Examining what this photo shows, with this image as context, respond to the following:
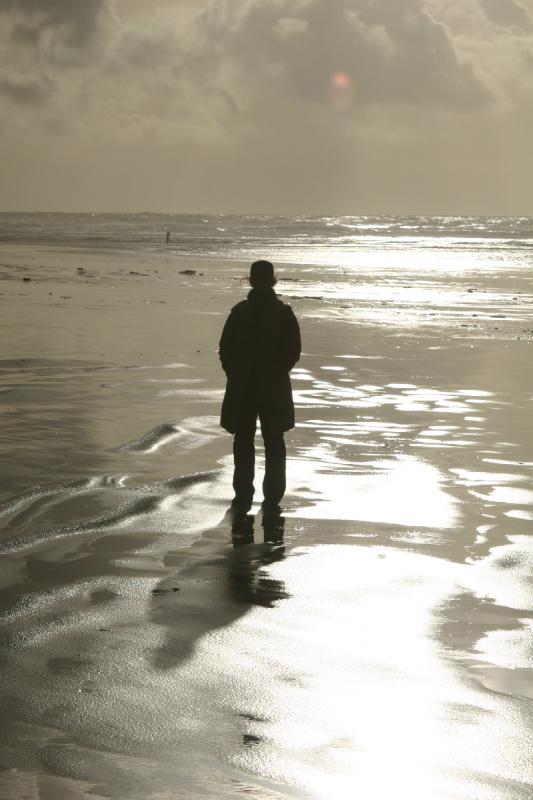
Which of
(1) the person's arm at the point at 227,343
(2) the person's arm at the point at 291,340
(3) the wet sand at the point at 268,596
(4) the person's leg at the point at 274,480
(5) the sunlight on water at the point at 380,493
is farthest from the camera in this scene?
(1) the person's arm at the point at 227,343

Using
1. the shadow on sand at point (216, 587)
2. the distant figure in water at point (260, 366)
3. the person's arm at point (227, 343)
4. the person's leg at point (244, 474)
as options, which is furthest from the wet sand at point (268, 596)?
the person's arm at point (227, 343)

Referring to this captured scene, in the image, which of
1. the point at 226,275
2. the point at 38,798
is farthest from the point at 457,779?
the point at 226,275

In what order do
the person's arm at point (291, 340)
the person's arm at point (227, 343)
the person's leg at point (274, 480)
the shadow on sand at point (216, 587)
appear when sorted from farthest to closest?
the person's arm at point (227, 343) < the person's arm at point (291, 340) < the person's leg at point (274, 480) < the shadow on sand at point (216, 587)

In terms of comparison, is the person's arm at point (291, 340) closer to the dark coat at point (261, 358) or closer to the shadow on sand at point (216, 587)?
the dark coat at point (261, 358)

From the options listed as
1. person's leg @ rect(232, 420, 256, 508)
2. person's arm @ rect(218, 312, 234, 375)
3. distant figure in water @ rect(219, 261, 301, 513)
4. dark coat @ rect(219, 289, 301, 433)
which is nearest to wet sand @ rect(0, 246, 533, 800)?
person's leg @ rect(232, 420, 256, 508)

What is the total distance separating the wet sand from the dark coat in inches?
23.7

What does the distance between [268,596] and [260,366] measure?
2.66 metres

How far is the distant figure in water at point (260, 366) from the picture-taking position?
27.9 ft

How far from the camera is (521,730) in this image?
4.39 m

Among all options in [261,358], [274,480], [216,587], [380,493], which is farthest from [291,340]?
[216,587]

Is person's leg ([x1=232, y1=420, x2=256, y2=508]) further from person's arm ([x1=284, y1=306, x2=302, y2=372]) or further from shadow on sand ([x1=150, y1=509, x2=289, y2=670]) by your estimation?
person's arm ([x1=284, y1=306, x2=302, y2=372])

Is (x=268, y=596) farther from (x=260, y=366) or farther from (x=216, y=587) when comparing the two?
(x=260, y=366)

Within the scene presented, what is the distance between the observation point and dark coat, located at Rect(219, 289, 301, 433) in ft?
27.9

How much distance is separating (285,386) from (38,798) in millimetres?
5081
